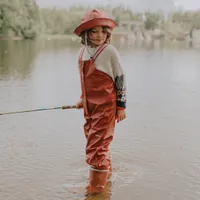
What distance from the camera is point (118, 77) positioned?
3012mm

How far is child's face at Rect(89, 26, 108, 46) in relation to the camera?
306 cm

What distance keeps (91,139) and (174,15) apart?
68268 mm

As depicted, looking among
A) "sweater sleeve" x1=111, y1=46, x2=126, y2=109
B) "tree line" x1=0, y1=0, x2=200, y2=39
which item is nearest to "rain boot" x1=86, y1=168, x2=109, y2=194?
"sweater sleeve" x1=111, y1=46, x2=126, y2=109

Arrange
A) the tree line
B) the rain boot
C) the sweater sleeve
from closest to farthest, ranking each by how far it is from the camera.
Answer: the sweater sleeve → the rain boot → the tree line

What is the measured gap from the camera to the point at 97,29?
3.05 m

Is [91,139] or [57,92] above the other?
[91,139]

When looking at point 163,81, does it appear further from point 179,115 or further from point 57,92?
point 179,115

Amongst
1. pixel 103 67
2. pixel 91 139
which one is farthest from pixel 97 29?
pixel 91 139

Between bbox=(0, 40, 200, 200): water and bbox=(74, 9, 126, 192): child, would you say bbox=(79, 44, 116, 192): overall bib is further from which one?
bbox=(0, 40, 200, 200): water

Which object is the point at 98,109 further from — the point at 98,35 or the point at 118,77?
the point at 98,35

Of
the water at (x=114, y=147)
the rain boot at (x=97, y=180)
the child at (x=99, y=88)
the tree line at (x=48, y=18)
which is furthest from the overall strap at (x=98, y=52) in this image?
the tree line at (x=48, y=18)

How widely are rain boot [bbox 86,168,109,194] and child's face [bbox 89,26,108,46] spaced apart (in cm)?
93

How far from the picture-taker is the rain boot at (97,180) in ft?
10.3

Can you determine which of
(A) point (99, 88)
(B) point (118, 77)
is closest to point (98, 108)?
(A) point (99, 88)
